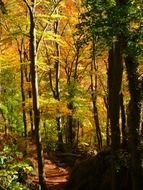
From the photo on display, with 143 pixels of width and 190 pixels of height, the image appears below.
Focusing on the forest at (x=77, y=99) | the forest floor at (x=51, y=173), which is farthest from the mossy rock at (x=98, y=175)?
the forest floor at (x=51, y=173)

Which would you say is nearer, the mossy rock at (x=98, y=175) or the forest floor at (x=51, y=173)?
the mossy rock at (x=98, y=175)

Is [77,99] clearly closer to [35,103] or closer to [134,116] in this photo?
[35,103]

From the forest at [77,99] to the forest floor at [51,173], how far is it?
0.18ft

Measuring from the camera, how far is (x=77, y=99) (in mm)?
26828

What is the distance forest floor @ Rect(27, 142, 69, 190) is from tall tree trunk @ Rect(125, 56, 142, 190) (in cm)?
725

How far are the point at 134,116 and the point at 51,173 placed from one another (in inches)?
448

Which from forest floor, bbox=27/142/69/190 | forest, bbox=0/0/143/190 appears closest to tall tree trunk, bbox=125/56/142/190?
forest, bbox=0/0/143/190

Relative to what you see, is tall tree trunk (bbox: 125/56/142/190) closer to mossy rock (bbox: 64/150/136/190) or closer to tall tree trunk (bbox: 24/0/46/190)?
mossy rock (bbox: 64/150/136/190)

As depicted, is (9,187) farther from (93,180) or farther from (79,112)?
(79,112)

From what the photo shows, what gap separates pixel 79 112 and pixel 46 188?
1030 centimetres

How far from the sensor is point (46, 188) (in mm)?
17531

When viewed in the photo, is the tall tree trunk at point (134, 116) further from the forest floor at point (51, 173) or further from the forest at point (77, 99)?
the forest floor at point (51, 173)

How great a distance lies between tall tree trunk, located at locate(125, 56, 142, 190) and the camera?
1121cm

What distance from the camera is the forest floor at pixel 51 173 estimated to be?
19275 millimetres
